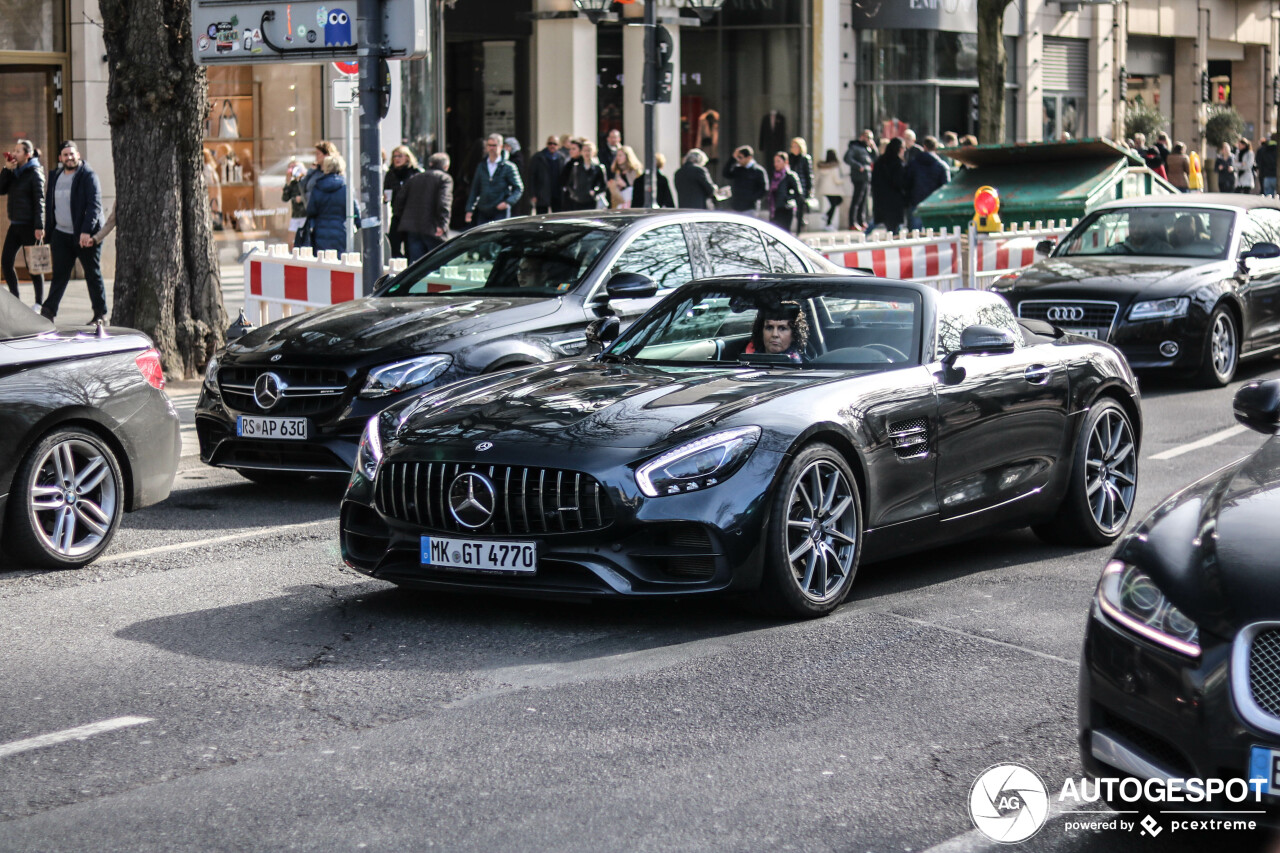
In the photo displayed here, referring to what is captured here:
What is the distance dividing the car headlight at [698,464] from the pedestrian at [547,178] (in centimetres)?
1720

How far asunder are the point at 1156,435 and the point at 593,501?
6.91 m

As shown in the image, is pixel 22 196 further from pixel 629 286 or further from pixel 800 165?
pixel 800 165

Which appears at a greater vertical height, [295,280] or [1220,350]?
[295,280]

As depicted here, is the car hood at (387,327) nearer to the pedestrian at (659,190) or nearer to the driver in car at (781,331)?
the driver in car at (781,331)

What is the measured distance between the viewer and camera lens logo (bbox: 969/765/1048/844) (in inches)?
179

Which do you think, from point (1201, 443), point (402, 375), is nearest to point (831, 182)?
point (1201, 443)

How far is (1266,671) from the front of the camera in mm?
3871

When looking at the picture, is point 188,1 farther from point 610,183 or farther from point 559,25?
point 559,25

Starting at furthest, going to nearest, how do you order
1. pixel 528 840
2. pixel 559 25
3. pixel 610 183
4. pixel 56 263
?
pixel 559 25, pixel 610 183, pixel 56 263, pixel 528 840

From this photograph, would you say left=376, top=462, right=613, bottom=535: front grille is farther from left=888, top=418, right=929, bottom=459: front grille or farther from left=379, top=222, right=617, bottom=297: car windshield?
left=379, top=222, right=617, bottom=297: car windshield

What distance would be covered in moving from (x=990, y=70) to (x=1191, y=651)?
25.3 metres

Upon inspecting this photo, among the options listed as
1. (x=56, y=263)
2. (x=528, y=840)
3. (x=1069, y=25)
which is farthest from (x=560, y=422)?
(x=1069, y=25)

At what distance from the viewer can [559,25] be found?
109 ft

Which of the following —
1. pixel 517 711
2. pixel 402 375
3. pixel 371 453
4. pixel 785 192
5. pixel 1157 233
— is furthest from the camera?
pixel 785 192
